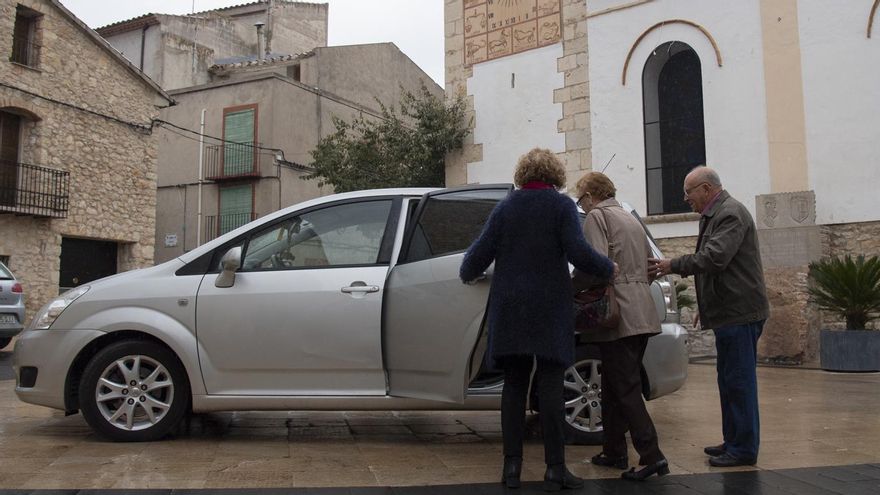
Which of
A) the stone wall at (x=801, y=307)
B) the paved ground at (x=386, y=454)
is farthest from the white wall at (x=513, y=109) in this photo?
the paved ground at (x=386, y=454)

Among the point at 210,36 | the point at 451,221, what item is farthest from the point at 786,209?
the point at 210,36

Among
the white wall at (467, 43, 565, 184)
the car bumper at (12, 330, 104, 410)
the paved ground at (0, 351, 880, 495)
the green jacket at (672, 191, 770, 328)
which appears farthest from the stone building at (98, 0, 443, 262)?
the green jacket at (672, 191, 770, 328)

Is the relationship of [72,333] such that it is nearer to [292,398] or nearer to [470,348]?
[292,398]

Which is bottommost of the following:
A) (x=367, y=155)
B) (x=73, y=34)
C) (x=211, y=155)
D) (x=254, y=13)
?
(x=367, y=155)

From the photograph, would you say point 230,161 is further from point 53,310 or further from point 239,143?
point 53,310

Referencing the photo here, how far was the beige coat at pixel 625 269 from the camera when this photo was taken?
12.4ft

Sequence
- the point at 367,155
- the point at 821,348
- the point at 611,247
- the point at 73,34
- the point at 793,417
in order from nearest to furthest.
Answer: the point at 611,247
the point at 793,417
the point at 821,348
the point at 367,155
the point at 73,34

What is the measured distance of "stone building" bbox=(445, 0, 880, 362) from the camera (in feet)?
32.9

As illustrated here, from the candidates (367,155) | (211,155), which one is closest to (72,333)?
(367,155)

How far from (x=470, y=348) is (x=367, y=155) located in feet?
35.4

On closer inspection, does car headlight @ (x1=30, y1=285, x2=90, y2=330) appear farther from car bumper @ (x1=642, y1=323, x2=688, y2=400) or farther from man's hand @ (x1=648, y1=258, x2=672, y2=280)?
car bumper @ (x1=642, y1=323, x2=688, y2=400)

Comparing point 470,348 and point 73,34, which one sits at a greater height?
point 73,34

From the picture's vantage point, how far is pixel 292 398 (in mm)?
4566

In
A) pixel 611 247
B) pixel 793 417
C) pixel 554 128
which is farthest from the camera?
pixel 554 128
